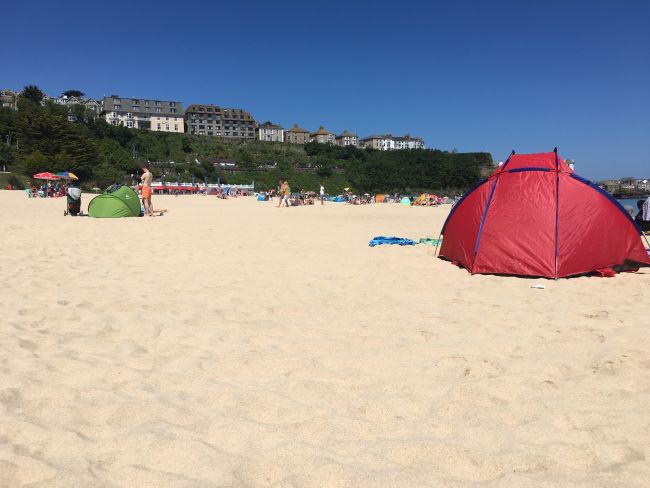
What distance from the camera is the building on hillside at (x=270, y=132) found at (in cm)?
14075

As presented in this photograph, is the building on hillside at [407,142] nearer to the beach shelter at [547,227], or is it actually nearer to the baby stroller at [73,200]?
the baby stroller at [73,200]

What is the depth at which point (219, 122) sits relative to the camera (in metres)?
132

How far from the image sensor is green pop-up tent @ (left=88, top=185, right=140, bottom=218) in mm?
14367

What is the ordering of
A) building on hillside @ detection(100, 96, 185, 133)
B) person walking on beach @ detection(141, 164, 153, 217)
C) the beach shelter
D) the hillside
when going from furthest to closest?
1. building on hillside @ detection(100, 96, 185, 133)
2. the hillside
3. person walking on beach @ detection(141, 164, 153, 217)
4. the beach shelter

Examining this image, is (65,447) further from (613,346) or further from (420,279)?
(420,279)

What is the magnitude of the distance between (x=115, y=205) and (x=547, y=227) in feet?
43.1

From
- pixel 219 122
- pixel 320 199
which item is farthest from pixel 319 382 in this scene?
pixel 219 122

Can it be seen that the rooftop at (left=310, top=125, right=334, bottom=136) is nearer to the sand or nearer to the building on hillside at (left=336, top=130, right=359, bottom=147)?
the building on hillside at (left=336, top=130, right=359, bottom=147)

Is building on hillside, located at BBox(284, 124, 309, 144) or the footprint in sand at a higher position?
building on hillside, located at BBox(284, 124, 309, 144)

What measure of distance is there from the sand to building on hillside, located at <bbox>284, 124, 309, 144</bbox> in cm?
14776

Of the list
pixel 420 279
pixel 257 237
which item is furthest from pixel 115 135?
pixel 420 279

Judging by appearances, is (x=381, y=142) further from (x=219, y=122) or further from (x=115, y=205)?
(x=115, y=205)

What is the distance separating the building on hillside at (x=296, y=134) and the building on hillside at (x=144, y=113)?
119ft

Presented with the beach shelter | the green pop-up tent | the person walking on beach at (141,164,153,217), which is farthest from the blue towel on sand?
the green pop-up tent
